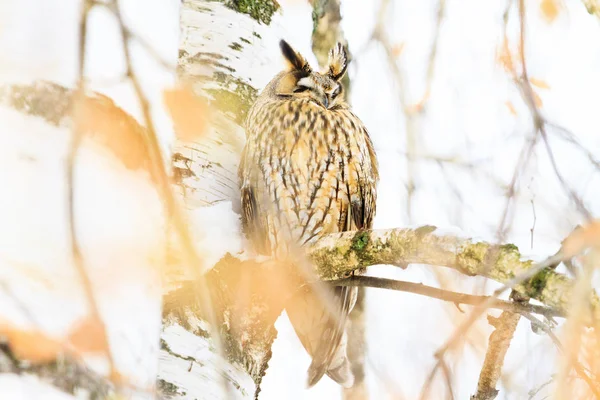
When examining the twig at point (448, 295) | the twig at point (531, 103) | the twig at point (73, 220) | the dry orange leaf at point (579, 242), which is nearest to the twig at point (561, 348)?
the twig at point (448, 295)

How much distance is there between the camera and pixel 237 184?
1.31m

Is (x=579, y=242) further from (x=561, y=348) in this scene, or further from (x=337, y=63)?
(x=337, y=63)

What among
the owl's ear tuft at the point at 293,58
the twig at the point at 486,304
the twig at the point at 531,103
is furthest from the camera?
the owl's ear tuft at the point at 293,58

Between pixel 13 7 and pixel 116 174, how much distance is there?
0.37 metres

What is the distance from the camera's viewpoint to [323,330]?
1.49 metres

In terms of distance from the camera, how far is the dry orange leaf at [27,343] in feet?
3.59

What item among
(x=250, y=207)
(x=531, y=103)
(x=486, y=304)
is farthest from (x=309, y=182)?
(x=486, y=304)

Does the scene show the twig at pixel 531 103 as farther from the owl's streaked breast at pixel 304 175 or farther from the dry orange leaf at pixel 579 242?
the dry orange leaf at pixel 579 242

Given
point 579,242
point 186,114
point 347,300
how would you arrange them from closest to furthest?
1. point 579,242
2. point 186,114
3. point 347,300

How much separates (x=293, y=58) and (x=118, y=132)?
558 mm

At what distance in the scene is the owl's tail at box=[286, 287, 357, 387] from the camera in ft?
4.69

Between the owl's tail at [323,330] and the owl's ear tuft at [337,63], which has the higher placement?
the owl's ear tuft at [337,63]

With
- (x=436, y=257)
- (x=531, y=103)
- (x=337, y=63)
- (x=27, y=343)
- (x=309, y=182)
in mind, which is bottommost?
(x=27, y=343)

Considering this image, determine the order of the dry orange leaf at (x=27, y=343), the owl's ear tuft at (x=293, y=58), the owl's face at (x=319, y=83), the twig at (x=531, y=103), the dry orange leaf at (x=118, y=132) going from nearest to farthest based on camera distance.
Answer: the dry orange leaf at (x=118, y=132)
the dry orange leaf at (x=27, y=343)
the twig at (x=531, y=103)
the owl's ear tuft at (x=293, y=58)
the owl's face at (x=319, y=83)
